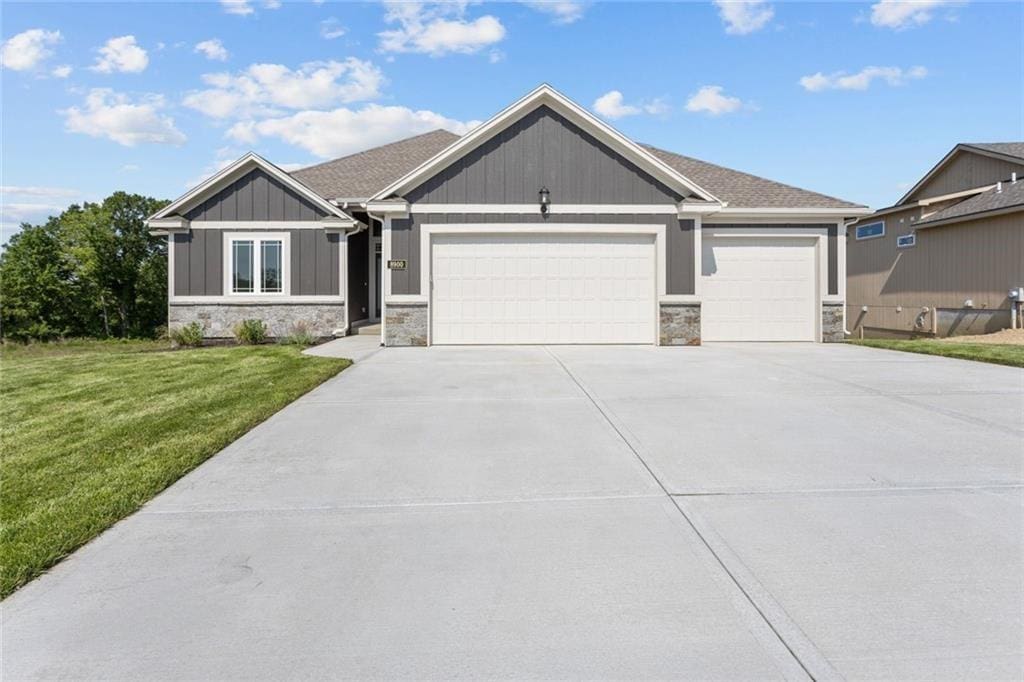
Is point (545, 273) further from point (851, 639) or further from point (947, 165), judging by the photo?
point (947, 165)

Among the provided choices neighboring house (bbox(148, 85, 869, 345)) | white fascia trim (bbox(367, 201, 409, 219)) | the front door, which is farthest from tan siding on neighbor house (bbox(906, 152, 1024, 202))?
the front door

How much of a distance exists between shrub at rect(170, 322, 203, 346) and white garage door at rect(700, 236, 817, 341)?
1256 centimetres

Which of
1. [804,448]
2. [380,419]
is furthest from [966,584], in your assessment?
[380,419]

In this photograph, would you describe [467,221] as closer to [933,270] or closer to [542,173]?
[542,173]

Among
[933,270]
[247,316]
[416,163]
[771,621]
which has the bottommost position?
[771,621]

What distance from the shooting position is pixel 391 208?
535 inches

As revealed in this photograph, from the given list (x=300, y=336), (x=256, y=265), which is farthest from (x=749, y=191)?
(x=256, y=265)

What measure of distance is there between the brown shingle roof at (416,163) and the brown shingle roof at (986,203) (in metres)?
6.47

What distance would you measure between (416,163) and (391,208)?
21.6 feet

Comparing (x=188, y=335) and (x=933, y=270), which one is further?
(x=933, y=270)

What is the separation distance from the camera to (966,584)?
2963 mm

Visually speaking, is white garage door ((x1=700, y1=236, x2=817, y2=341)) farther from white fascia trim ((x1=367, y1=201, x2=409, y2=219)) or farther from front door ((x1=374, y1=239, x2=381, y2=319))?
front door ((x1=374, y1=239, x2=381, y2=319))

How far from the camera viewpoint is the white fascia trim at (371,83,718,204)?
1346 cm

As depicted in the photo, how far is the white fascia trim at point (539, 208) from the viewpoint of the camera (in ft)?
45.3
